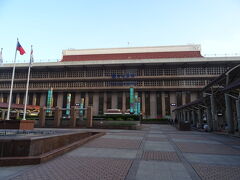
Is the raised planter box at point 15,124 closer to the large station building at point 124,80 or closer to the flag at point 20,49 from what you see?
the flag at point 20,49

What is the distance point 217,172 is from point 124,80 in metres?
56.6

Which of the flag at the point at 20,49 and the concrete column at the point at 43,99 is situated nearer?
the flag at the point at 20,49

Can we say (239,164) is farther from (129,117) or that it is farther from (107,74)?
(107,74)

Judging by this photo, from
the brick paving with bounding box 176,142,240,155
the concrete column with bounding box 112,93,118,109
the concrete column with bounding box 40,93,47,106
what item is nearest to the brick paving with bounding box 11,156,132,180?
the brick paving with bounding box 176,142,240,155

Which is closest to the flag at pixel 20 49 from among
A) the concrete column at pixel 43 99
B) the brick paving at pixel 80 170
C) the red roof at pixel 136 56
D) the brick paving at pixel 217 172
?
the brick paving at pixel 80 170

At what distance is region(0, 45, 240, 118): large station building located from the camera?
59469 millimetres

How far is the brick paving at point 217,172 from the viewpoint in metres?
5.39

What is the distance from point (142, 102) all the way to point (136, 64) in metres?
14.2

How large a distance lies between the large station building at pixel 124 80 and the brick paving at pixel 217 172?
177 ft

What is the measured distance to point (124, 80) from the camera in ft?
204

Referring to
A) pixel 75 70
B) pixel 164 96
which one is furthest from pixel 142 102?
pixel 75 70

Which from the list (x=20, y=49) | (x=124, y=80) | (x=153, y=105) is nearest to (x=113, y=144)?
(x=20, y=49)

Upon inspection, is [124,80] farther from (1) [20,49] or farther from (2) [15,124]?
(2) [15,124]

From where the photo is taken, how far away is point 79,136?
13188 millimetres
